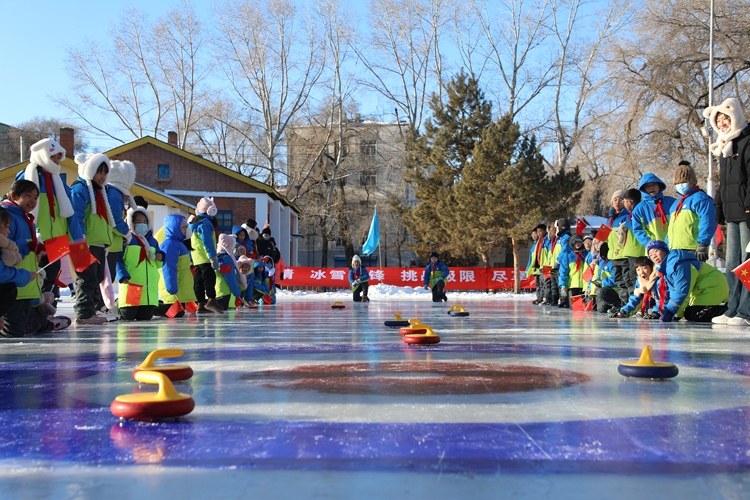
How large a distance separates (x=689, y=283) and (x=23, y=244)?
6.91 meters

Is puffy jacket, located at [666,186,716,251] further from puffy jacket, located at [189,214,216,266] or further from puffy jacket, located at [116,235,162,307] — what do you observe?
puffy jacket, located at [189,214,216,266]

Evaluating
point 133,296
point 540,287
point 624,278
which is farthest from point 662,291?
point 540,287

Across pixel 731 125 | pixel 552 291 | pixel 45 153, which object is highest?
pixel 731 125

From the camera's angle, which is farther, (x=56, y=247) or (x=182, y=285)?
(x=182, y=285)

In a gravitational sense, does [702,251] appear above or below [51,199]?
below

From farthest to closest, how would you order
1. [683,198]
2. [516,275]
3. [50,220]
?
[516,275] → [683,198] → [50,220]

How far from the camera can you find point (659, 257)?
28.7 feet

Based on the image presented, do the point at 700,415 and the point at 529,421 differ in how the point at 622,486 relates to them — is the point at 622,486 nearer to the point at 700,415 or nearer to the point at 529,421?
the point at 529,421

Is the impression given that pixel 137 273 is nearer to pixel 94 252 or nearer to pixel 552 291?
pixel 94 252

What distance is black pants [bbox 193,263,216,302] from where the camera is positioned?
1164 cm

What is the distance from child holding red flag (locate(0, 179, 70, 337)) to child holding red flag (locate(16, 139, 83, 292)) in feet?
1.01

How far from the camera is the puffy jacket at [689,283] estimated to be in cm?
818

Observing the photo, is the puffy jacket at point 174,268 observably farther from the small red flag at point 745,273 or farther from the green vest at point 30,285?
the small red flag at point 745,273

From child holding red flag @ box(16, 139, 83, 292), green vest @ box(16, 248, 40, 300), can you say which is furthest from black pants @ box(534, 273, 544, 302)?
green vest @ box(16, 248, 40, 300)
